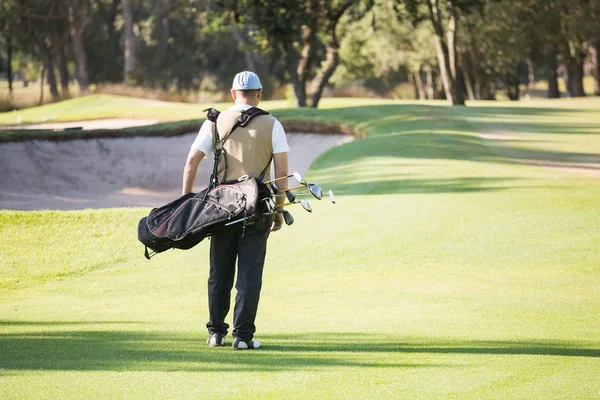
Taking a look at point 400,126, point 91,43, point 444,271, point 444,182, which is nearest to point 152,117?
point 400,126

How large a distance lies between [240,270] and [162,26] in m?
71.3

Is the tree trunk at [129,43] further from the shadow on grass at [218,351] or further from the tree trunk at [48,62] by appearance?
the shadow on grass at [218,351]

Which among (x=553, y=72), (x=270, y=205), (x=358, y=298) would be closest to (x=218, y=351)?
(x=270, y=205)

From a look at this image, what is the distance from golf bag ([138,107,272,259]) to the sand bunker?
15029 millimetres

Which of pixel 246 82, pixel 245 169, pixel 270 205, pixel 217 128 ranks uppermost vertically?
pixel 246 82

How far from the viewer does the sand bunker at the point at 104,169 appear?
2342cm

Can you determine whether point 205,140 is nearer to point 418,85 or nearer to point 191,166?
point 191,166

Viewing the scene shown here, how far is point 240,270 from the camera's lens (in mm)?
7078

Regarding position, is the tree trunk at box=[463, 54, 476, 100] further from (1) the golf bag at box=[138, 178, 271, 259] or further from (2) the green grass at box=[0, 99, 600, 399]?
(1) the golf bag at box=[138, 178, 271, 259]

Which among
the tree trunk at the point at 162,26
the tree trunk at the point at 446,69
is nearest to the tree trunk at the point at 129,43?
the tree trunk at the point at 162,26

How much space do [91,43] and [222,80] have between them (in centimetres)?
1068

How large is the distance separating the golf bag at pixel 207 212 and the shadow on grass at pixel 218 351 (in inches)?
31.1

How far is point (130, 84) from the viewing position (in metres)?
64.0

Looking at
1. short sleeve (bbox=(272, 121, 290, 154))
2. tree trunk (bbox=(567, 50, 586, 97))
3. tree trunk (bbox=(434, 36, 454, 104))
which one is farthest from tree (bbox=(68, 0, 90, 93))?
short sleeve (bbox=(272, 121, 290, 154))
